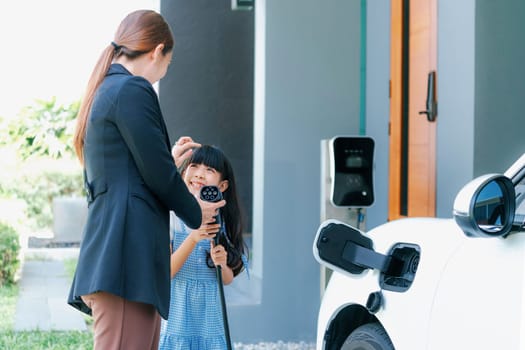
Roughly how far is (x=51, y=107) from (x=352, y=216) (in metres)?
2.36

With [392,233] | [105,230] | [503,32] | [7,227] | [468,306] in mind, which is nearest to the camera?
[468,306]

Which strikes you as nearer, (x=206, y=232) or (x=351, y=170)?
(x=206, y=232)

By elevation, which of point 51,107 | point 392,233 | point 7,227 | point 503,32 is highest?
point 503,32

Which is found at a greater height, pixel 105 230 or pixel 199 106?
pixel 199 106

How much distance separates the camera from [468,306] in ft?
8.20

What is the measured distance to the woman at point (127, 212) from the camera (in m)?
2.76

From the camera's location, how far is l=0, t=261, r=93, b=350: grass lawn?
596 centimetres

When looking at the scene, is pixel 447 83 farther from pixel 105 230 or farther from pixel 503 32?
pixel 105 230

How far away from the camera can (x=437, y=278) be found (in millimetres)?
2705

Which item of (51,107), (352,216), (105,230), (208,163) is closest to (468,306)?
(105,230)

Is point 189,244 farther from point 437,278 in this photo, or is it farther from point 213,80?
point 213,80

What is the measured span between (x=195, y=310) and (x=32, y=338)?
2.77 m

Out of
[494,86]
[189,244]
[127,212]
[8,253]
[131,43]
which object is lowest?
[8,253]

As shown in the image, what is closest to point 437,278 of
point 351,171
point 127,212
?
point 127,212
